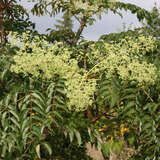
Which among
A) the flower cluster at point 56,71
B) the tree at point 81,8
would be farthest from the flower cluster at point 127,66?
the tree at point 81,8

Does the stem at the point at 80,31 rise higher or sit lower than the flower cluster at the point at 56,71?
higher

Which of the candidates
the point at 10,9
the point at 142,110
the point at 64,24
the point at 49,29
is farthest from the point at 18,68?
the point at 64,24

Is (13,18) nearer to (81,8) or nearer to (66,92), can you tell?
(81,8)

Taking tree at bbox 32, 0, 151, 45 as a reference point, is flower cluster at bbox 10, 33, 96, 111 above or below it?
below

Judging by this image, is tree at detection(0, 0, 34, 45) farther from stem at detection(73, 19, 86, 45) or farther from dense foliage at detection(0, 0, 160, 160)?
dense foliage at detection(0, 0, 160, 160)

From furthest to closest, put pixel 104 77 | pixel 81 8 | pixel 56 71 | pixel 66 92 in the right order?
pixel 81 8 → pixel 104 77 → pixel 56 71 → pixel 66 92

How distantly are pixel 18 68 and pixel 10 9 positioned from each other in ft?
17.9

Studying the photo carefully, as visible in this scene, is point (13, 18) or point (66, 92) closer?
point (66, 92)

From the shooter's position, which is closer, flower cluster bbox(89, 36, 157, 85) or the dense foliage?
the dense foliage

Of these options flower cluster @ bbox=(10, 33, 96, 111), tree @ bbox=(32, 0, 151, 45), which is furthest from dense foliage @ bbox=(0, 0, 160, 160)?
tree @ bbox=(32, 0, 151, 45)

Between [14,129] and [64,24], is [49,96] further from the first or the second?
[64,24]

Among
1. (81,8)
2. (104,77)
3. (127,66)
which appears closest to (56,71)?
(104,77)

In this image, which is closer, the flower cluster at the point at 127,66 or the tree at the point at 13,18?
the flower cluster at the point at 127,66

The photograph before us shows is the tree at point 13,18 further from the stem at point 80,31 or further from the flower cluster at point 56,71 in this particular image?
the flower cluster at point 56,71
